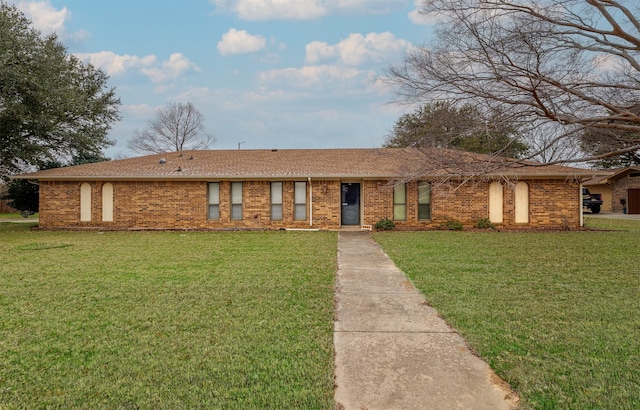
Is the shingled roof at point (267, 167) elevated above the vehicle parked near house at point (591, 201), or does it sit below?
above

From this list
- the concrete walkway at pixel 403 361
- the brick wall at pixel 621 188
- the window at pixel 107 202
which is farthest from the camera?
the brick wall at pixel 621 188

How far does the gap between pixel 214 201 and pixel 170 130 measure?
23290 millimetres

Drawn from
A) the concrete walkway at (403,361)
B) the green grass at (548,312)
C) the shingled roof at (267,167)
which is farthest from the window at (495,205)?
the concrete walkway at (403,361)

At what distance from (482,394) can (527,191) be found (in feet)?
46.6

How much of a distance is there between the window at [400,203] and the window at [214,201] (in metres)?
7.09

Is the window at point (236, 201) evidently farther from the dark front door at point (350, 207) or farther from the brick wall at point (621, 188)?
the brick wall at point (621, 188)

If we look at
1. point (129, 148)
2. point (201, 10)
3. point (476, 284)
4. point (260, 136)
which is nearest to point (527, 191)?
point (476, 284)

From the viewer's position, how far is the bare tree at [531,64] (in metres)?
8.19

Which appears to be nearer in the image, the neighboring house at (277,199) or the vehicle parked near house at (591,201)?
the neighboring house at (277,199)

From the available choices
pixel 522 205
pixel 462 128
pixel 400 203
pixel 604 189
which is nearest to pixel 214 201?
pixel 400 203

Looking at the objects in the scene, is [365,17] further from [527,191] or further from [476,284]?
[476,284]

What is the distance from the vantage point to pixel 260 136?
3341cm

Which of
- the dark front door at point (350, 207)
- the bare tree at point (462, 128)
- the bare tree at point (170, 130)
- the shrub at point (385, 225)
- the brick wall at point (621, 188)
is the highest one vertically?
the bare tree at point (170, 130)

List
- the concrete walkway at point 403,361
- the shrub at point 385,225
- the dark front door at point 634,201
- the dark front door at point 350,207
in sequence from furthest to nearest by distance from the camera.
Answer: the dark front door at point 634,201, the dark front door at point 350,207, the shrub at point 385,225, the concrete walkway at point 403,361
